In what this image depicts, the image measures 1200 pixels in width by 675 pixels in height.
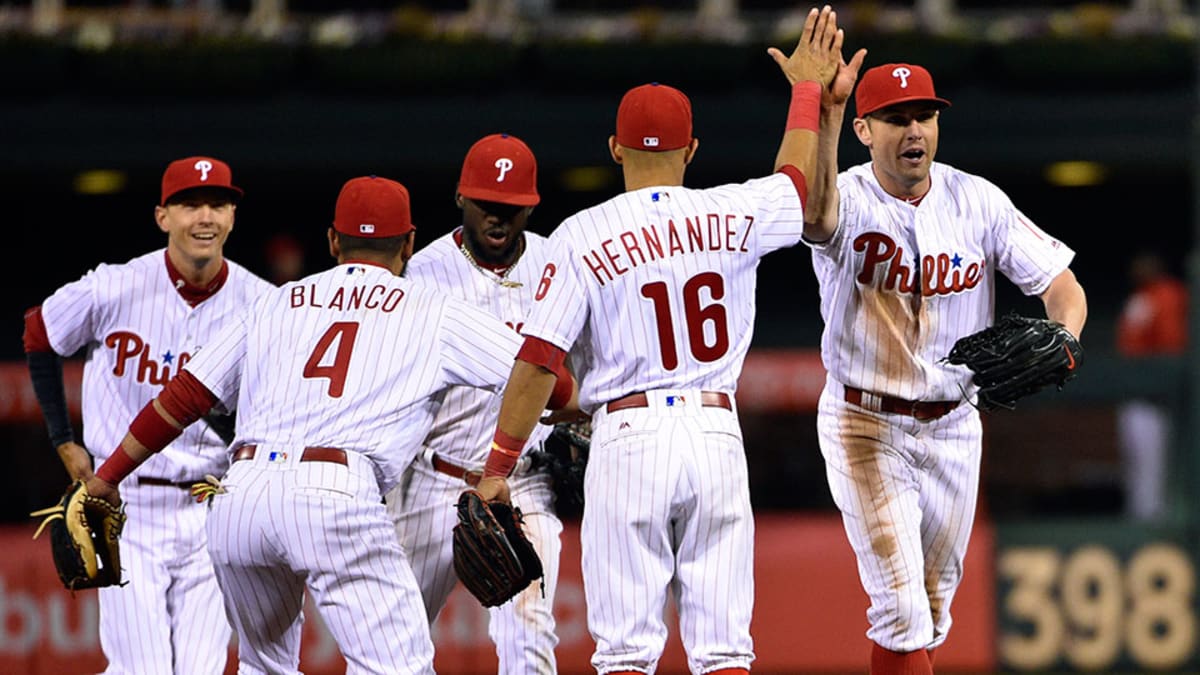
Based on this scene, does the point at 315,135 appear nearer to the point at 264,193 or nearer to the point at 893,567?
the point at 264,193

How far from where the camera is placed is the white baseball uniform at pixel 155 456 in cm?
618

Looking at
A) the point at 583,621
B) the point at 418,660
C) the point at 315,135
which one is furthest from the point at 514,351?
the point at 315,135

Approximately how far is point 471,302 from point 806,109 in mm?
1377

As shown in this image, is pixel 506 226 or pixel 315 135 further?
pixel 315 135

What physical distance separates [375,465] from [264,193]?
37.0 ft

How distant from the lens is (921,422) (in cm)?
589

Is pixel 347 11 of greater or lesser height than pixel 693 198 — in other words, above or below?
above

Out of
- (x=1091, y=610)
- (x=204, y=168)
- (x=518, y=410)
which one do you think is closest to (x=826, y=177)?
(x=518, y=410)

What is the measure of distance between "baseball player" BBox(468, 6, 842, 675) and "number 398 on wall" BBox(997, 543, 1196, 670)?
571 centimetres

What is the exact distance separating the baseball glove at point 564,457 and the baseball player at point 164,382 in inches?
46.4

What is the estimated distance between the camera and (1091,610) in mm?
10398

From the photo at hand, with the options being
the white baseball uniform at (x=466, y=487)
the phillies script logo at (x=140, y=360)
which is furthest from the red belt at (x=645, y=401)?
the phillies script logo at (x=140, y=360)

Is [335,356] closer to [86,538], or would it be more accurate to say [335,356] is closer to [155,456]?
[86,538]

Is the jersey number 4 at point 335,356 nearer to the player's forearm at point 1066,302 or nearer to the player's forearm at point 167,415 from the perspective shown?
the player's forearm at point 167,415
